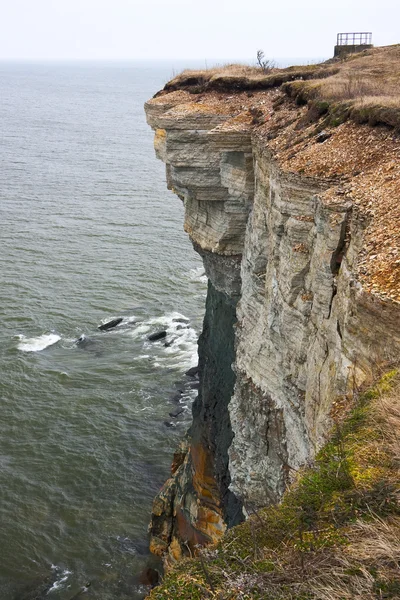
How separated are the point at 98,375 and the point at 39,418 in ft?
18.9

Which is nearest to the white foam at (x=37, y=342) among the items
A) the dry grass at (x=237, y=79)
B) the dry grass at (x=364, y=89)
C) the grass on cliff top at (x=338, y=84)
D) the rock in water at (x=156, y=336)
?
the rock in water at (x=156, y=336)

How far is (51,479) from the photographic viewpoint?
3319 centimetres

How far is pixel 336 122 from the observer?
61.2 feet

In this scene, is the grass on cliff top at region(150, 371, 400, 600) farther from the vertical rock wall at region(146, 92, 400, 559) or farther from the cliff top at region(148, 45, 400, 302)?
the cliff top at region(148, 45, 400, 302)

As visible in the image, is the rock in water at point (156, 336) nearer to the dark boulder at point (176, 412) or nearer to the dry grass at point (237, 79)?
the dark boulder at point (176, 412)

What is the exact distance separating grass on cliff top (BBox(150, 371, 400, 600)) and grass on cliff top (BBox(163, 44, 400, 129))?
33.2 ft

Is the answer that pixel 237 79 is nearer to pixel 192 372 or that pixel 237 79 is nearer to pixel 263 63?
pixel 263 63

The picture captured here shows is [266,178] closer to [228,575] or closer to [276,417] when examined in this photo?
[276,417]

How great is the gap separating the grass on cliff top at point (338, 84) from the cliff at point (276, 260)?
2.8 inches

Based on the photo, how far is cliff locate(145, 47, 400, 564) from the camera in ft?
41.9

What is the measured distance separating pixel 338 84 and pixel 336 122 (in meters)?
3.93

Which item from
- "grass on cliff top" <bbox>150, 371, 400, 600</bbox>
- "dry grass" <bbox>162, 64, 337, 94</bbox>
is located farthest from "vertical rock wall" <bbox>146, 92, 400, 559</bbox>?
"grass on cliff top" <bbox>150, 371, 400, 600</bbox>

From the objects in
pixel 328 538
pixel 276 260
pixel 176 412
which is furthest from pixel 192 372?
pixel 328 538

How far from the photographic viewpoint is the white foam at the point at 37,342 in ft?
145
